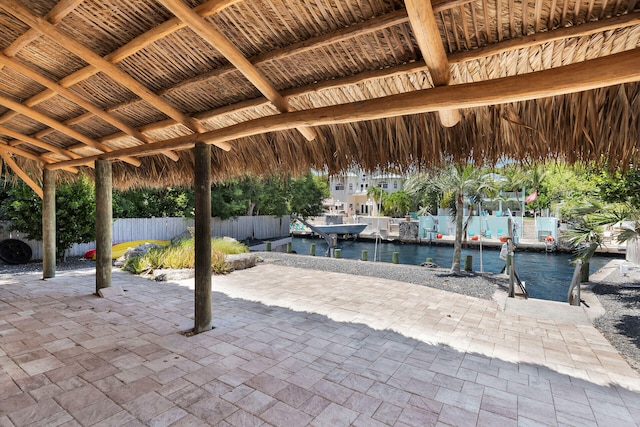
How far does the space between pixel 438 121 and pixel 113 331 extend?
152 inches

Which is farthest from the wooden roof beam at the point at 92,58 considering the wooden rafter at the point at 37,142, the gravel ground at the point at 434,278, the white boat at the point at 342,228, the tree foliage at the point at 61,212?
the white boat at the point at 342,228

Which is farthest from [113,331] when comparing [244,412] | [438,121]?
[438,121]

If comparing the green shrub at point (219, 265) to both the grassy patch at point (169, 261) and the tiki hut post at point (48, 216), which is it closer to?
the grassy patch at point (169, 261)

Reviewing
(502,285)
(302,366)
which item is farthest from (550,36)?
(502,285)

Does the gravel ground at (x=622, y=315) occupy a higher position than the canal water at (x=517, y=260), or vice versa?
the gravel ground at (x=622, y=315)

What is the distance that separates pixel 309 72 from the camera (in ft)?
7.84

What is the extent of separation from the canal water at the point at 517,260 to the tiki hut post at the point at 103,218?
9.25 metres

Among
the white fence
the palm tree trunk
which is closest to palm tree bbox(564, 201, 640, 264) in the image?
the palm tree trunk

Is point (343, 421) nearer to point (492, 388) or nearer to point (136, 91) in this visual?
point (492, 388)

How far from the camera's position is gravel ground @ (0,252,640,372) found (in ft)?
11.5

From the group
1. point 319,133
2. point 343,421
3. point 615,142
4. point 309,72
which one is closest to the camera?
point 343,421

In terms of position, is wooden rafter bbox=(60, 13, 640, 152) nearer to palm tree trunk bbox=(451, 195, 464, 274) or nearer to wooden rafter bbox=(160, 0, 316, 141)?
wooden rafter bbox=(160, 0, 316, 141)

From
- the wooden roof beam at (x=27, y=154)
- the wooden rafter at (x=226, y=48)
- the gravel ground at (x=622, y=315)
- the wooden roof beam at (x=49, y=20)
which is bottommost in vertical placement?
the gravel ground at (x=622, y=315)

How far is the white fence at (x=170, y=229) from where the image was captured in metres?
8.27
